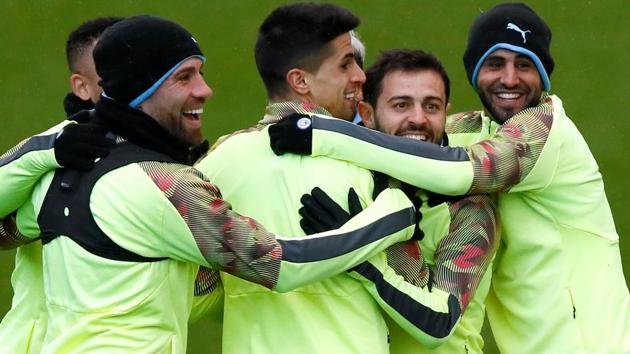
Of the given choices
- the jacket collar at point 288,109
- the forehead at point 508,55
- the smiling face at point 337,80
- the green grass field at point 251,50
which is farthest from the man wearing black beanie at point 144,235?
the green grass field at point 251,50

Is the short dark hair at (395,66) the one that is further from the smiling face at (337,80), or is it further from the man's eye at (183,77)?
the man's eye at (183,77)

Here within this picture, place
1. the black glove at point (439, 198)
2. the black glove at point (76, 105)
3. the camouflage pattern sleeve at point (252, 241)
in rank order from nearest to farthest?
the camouflage pattern sleeve at point (252, 241) < the black glove at point (439, 198) < the black glove at point (76, 105)

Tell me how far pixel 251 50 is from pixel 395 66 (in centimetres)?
464

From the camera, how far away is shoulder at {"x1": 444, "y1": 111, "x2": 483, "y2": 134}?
6066 millimetres

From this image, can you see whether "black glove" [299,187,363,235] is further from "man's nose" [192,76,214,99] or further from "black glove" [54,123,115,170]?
"black glove" [54,123,115,170]

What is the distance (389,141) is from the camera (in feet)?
17.4

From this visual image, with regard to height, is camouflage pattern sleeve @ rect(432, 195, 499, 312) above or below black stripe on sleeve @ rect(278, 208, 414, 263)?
below

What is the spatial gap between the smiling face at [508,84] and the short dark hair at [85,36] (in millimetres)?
1617

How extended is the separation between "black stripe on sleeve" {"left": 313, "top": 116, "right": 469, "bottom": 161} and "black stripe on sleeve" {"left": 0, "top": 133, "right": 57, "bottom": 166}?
0.88 meters

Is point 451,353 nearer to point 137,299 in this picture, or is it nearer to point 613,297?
point 613,297

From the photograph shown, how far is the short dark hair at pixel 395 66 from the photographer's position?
18.6 ft

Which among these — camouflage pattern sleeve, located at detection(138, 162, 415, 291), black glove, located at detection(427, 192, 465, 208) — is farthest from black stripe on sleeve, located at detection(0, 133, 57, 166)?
black glove, located at detection(427, 192, 465, 208)

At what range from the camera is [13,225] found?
18.2ft

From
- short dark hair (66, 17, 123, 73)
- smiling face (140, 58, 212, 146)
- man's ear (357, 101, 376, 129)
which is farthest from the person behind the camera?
short dark hair (66, 17, 123, 73)
